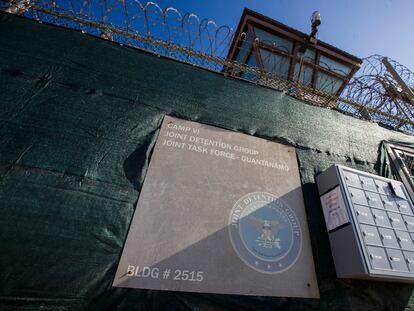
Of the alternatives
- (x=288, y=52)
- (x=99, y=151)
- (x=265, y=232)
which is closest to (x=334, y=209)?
(x=265, y=232)

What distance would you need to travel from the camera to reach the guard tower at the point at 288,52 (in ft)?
18.3

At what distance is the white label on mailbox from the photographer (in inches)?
83.9

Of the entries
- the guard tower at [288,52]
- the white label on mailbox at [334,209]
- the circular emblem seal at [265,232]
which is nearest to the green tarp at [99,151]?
the white label on mailbox at [334,209]

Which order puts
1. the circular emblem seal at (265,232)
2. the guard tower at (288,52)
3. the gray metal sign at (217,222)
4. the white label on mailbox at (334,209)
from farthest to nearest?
the guard tower at (288,52) < the white label on mailbox at (334,209) < the circular emblem seal at (265,232) < the gray metal sign at (217,222)

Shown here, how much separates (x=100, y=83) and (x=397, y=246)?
3544 millimetres

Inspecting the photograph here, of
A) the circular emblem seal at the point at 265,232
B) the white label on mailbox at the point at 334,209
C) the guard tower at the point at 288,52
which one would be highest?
the guard tower at the point at 288,52

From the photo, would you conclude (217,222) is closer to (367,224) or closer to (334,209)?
(334,209)

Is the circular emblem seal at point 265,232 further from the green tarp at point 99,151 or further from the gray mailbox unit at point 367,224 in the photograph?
the gray mailbox unit at point 367,224

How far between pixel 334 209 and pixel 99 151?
8.08 ft

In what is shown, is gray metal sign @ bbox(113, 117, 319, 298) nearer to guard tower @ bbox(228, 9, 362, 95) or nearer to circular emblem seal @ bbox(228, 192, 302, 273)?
circular emblem seal @ bbox(228, 192, 302, 273)

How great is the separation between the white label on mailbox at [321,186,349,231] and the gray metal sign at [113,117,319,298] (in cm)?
28

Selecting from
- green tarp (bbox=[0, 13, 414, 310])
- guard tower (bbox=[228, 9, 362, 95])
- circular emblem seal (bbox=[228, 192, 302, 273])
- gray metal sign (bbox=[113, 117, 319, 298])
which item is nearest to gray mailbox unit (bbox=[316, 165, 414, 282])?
green tarp (bbox=[0, 13, 414, 310])

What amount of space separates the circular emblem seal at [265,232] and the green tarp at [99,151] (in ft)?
0.86

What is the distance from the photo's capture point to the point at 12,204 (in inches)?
61.3
